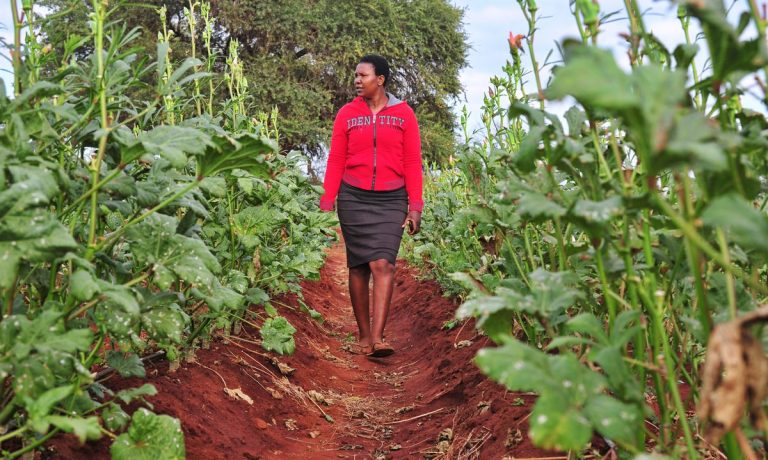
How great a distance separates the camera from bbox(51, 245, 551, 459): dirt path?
2.51 m

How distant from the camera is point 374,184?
4.55 meters

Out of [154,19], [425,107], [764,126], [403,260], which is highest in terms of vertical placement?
[154,19]

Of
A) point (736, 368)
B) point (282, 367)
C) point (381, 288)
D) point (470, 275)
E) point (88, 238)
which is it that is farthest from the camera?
point (381, 288)

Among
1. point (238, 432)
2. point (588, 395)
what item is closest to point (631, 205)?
point (588, 395)

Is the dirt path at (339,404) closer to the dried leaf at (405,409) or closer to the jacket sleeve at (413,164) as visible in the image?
the dried leaf at (405,409)

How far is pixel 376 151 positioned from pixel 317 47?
1816 cm

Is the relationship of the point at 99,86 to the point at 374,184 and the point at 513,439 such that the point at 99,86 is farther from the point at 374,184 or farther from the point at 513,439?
the point at 374,184

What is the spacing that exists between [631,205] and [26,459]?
4.75ft

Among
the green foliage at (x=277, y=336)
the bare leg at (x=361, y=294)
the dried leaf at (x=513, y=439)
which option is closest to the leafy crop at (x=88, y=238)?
the dried leaf at (x=513, y=439)

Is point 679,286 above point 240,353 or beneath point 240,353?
above

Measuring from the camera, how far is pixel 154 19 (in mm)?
22453

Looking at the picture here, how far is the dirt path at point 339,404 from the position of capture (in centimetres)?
251

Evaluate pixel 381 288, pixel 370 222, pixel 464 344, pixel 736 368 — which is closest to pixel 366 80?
pixel 370 222

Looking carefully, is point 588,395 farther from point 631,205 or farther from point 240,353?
point 240,353
